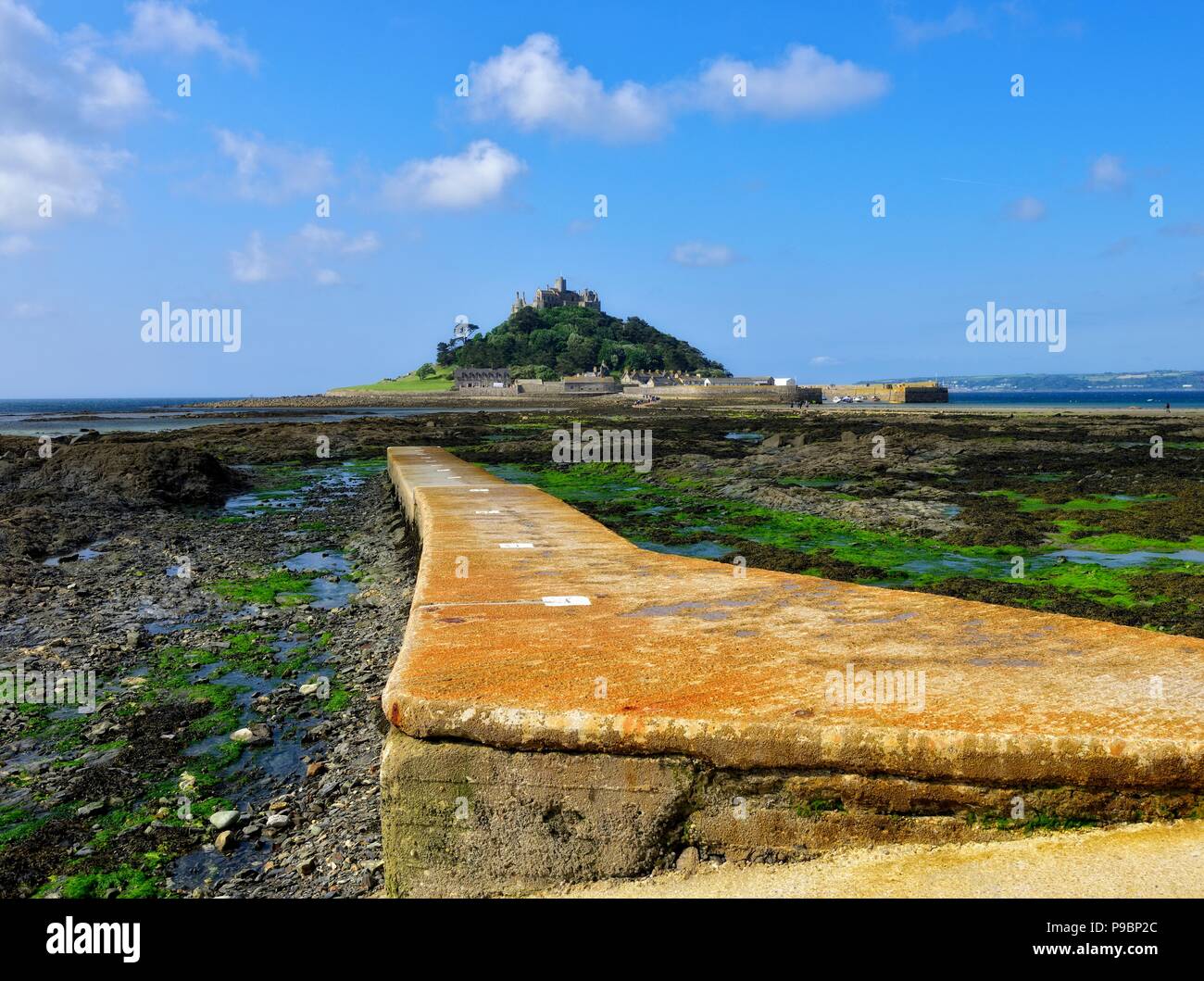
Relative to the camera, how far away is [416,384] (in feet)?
527

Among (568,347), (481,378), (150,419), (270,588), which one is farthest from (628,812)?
(568,347)

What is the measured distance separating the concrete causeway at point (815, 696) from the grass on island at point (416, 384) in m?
142

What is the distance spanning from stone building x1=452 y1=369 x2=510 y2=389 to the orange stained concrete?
133 meters

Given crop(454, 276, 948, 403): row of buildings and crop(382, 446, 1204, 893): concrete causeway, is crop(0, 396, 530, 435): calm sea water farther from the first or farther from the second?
crop(382, 446, 1204, 893): concrete causeway

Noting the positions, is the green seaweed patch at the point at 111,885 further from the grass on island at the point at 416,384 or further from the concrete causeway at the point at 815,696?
the grass on island at the point at 416,384

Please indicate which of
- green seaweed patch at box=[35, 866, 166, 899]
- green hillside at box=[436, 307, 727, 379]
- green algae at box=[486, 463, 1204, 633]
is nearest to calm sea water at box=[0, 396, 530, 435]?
green algae at box=[486, 463, 1204, 633]

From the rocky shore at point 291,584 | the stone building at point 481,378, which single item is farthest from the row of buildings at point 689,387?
the rocky shore at point 291,584

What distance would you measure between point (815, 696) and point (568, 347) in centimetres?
15359

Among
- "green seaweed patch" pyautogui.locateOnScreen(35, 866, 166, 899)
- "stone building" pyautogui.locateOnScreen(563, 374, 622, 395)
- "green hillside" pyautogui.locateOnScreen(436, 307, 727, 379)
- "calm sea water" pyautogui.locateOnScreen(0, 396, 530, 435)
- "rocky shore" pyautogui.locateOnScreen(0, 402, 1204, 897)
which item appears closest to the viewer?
"green seaweed patch" pyautogui.locateOnScreen(35, 866, 166, 899)

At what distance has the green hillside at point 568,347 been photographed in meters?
152

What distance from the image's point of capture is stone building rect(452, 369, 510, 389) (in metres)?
137

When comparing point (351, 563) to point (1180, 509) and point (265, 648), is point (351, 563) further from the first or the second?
point (1180, 509)

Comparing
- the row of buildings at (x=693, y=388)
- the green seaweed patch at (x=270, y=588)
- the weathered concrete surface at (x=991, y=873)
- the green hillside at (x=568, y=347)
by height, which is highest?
the green hillside at (x=568, y=347)
